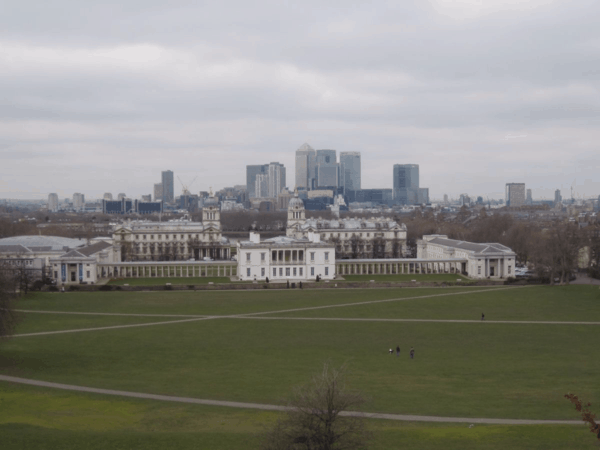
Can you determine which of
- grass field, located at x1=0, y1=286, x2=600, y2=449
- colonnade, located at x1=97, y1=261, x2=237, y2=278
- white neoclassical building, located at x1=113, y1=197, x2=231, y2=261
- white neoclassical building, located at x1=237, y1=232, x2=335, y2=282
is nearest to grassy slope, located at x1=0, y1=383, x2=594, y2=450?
grass field, located at x1=0, y1=286, x2=600, y2=449

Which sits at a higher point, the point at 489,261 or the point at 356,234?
the point at 356,234

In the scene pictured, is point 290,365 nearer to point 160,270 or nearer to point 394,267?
point 160,270

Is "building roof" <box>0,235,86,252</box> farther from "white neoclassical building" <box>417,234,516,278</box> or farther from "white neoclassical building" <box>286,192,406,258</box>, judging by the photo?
"white neoclassical building" <box>417,234,516,278</box>

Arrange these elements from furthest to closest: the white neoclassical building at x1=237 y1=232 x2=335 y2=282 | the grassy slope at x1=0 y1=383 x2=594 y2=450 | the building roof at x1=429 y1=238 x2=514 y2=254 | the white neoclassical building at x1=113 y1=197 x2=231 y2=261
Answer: the white neoclassical building at x1=113 y1=197 x2=231 y2=261, the building roof at x1=429 y1=238 x2=514 y2=254, the white neoclassical building at x1=237 y1=232 x2=335 y2=282, the grassy slope at x1=0 y1=383 x2=594 y2=450

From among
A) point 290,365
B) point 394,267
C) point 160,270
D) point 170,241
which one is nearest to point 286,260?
point 394,267

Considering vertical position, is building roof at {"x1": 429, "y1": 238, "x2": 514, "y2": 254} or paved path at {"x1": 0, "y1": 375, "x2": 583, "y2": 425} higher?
building roof at {"x1": 429, "y1": 238, "x2": 514, "y2": 254}

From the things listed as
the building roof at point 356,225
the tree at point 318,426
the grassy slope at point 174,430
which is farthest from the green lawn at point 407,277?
the tree at point 318,426

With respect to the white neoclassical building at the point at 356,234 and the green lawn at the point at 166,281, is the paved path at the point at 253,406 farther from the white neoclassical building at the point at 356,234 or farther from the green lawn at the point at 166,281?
the white neoclassical building at the point at 356,234
